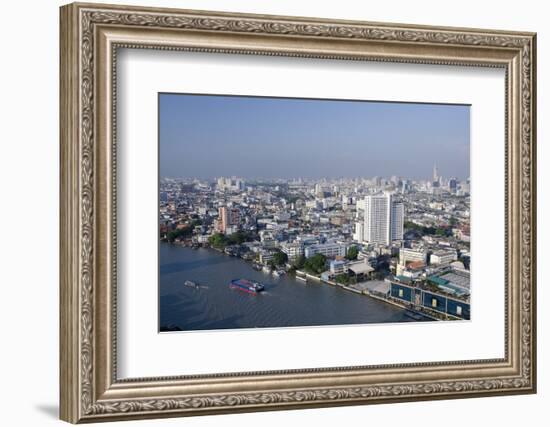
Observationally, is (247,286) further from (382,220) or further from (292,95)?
(292,95)

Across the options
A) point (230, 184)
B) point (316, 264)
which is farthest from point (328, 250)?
point (230, 184)

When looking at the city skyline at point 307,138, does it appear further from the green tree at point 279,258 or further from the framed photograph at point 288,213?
the green tree at point 279,258

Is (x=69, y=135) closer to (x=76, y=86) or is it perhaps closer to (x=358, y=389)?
(x=76, y=86)

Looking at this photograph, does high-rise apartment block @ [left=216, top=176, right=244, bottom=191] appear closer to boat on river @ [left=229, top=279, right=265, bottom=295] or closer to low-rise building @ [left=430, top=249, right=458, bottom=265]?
boat on river @ [left=229, top=279, right=265, bottom=295]

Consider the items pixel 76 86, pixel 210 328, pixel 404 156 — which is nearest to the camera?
pixel 76 86

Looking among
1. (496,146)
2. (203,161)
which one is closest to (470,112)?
(496,146)

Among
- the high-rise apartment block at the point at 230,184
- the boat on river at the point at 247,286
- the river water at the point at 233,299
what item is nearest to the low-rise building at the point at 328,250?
the river water at the point at 233,299

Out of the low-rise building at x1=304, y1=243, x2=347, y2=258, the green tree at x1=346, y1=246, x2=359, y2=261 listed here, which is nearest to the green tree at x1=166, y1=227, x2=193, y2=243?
the low-rise building at x1=304, y1=243, x2=347, y2=258
